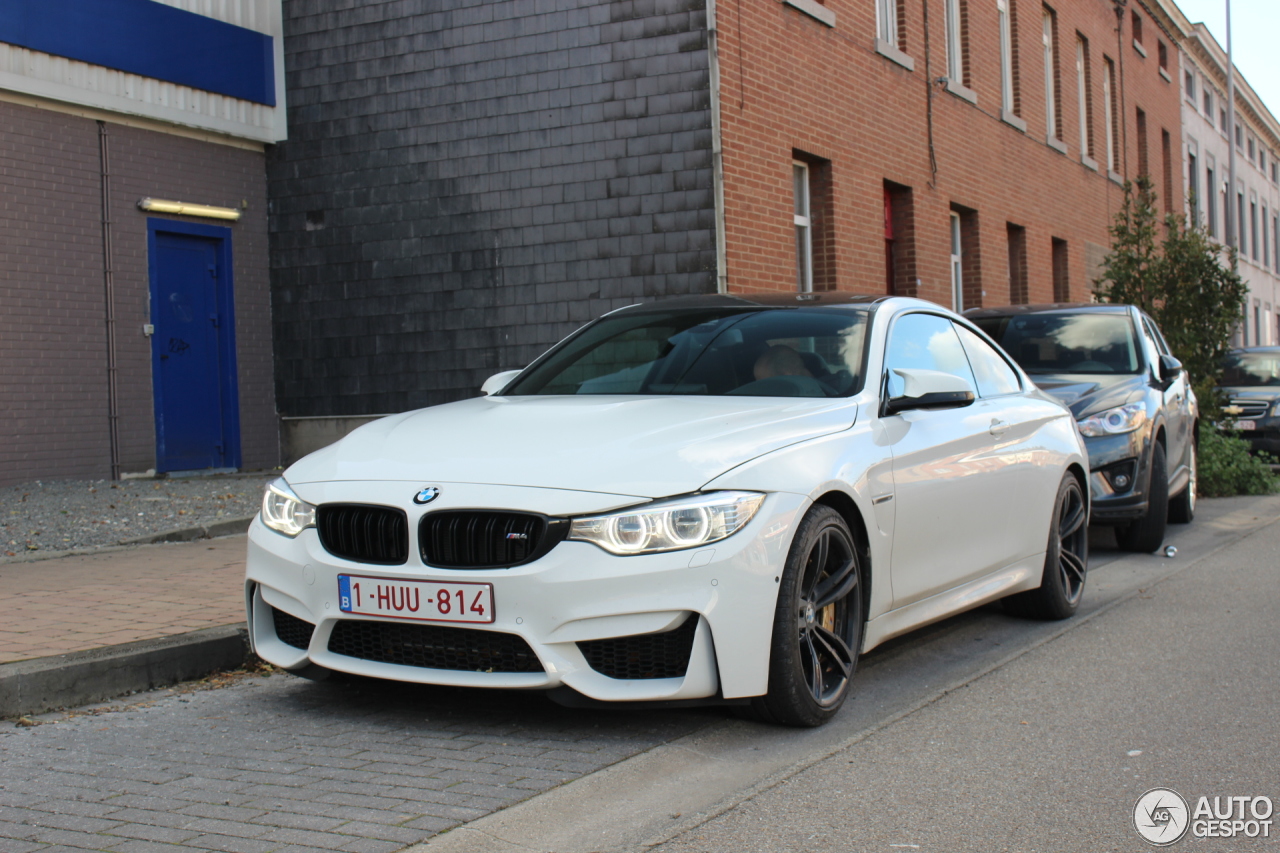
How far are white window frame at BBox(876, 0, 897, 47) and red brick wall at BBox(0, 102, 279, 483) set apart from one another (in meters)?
8.34

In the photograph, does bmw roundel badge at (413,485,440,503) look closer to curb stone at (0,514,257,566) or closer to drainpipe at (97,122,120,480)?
curb stone at (0,514,257,566)

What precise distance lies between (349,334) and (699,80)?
15.7ft

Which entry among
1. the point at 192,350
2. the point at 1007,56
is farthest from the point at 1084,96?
the point at 192,350

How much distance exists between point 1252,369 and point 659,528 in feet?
55.6

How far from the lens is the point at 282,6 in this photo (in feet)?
48.8

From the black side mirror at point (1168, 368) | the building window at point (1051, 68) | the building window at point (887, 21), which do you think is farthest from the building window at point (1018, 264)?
the black side mirror at point (1168, 368)

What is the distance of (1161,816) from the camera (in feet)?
11.9

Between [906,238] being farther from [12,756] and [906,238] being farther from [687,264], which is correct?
[12,756]

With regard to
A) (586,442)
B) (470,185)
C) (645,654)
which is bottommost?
(645,654)

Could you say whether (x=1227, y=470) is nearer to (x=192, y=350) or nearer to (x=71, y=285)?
(x=192, y=350)

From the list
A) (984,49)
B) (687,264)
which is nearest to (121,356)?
(687,264)

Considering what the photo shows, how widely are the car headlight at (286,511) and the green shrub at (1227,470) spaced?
1140 centimetres

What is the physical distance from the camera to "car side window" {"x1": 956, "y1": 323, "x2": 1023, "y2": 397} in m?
6.38

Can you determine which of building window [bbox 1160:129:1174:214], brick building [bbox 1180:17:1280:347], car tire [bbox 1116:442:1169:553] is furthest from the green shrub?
building window [bbox 1160:129:1174:214]
